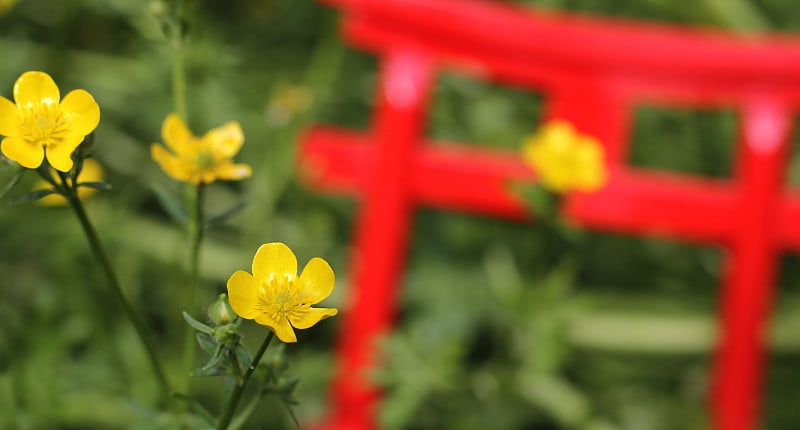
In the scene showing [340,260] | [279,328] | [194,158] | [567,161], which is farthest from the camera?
[340,260]

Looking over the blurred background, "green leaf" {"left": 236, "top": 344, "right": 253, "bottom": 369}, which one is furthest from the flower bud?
the blurred background

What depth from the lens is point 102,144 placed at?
3.50ft

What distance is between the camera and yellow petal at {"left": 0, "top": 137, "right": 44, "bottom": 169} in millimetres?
392

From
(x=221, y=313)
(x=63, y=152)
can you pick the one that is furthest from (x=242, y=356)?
(x=63, y=152)

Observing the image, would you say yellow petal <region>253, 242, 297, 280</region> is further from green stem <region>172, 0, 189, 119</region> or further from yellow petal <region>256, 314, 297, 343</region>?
green stem <region>172, 0, 189, 119</region>

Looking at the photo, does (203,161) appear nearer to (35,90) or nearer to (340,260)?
(35,90)

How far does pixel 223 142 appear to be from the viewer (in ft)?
1.64

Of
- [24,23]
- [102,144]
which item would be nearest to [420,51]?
[102,144]

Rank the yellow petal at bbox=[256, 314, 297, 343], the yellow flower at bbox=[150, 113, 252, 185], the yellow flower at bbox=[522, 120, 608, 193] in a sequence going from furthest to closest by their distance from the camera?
the yellow flower at bbox=[522, 120, 608, 193], the yellow flower at bbox=[150, 113, 252, 185], the yellow petal at bbox=[256, 314, 297, 343]

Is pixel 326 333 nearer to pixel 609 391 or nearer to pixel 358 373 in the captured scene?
pixel 358 373

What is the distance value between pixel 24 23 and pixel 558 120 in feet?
2.23

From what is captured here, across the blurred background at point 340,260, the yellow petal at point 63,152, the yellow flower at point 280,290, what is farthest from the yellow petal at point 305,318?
the blurred background at point 340,260

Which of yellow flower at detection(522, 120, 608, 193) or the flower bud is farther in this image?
yellow flower at detection(522, 120, 608, 193)

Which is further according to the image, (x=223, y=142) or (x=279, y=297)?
(x=223, y=142)
